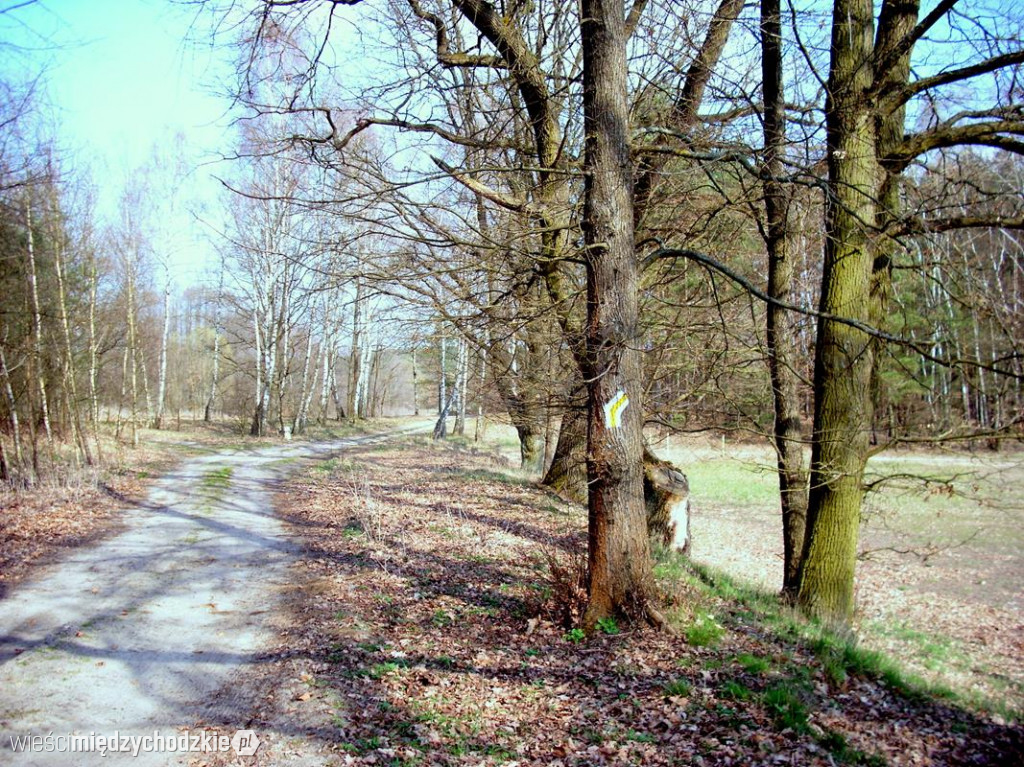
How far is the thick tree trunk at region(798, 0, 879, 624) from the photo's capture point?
661 cm

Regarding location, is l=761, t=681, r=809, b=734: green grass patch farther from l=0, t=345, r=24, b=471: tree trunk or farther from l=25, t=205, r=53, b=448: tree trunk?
l=25, t=205, r=53, b=448: tree trunk

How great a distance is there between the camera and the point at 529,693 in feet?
15.4

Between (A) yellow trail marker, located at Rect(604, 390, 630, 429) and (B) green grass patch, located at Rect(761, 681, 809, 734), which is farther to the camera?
(A) yellow trail marker, located at Rect(604, 390, 630, 429)

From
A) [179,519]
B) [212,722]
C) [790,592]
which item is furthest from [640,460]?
[179,519]

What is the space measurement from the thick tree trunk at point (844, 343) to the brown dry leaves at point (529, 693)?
1253 mm

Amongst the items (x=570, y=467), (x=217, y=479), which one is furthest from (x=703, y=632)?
(x=217, y=479)

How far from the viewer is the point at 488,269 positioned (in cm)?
808

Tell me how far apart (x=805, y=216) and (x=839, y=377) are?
2649 millimetres

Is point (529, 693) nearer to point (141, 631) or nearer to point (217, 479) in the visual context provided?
point (141, 631)

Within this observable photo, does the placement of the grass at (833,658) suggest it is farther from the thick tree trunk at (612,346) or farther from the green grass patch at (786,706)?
the thick tree trunk at (612,346)

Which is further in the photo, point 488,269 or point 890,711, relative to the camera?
point 488,269

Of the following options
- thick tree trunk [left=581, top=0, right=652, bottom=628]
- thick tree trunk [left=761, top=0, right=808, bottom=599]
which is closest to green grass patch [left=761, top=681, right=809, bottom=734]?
thick tree trunk [left=581, top=0, right=652, bottom=628]

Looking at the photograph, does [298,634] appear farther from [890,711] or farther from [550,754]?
[890,711]

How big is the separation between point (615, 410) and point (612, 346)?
0.56 meters
